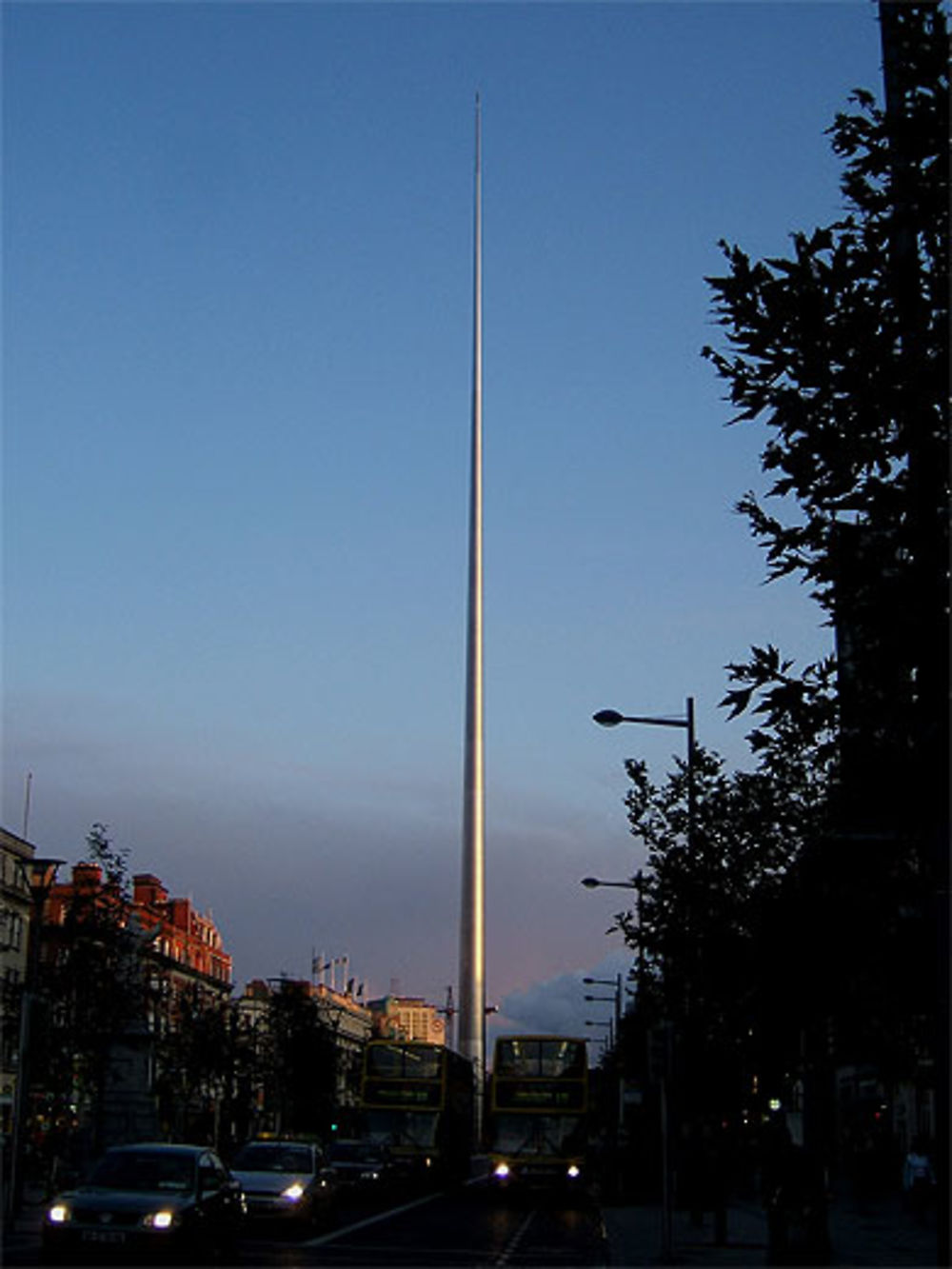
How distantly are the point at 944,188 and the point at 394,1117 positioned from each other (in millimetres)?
42105

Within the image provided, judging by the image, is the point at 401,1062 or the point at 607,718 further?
the point at 401,1062

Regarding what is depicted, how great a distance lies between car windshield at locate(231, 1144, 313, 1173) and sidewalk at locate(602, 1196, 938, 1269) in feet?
19.4

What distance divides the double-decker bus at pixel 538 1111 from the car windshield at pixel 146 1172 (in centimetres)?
2574

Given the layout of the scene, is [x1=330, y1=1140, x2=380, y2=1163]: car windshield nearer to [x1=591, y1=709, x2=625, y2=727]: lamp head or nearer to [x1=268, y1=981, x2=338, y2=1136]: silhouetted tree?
[x1=591, y1=709, x2=625, y2=727]: lamp head

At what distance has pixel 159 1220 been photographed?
1927 cm

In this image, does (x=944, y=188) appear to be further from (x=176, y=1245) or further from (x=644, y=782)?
(x=644, y=782)

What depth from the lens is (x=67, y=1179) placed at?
135 ft

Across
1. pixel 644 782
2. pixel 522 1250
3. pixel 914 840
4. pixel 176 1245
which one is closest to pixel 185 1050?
pixel 644 782

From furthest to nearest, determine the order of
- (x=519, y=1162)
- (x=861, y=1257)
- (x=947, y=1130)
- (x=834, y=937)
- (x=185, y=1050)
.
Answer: (x=185, y=1050)
(x=519, y=1162)
(x=834, y=937)
(x=861, y=1257)
(x=947, y=1130)

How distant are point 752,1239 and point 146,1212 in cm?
1506

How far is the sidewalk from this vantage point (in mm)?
24891

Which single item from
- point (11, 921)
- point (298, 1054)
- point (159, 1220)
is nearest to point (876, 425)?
point (159, 1220)

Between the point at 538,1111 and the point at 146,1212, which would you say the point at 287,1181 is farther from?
the point at 538,1111

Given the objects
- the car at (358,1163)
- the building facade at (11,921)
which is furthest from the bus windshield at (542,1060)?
the building facade at (11,921)
